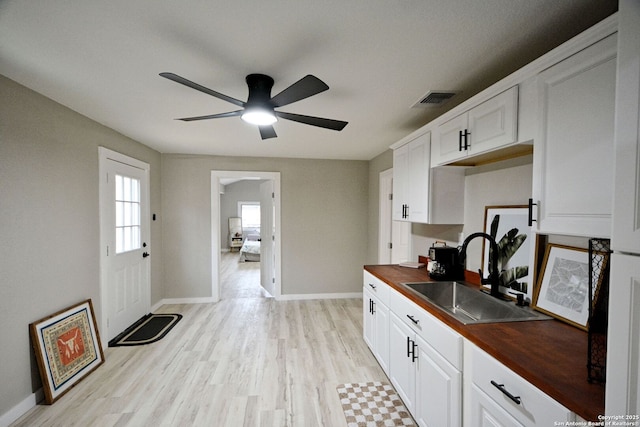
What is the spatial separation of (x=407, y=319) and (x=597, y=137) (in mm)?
1422

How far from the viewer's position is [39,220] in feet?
6.94

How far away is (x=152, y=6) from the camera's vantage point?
1.21 meters

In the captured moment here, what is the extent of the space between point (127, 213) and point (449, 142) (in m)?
3.56

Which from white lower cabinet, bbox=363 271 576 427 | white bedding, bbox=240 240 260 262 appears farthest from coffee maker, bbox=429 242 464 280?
white bedding, bbox=240 240 260 262

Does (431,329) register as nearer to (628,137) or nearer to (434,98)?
(628,137)

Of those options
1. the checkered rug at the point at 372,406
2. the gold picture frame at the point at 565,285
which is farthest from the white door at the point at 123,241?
the gold picture frame at the point at 565,285

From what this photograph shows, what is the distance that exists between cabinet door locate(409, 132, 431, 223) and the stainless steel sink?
1.85 feet

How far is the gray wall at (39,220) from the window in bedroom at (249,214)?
287 inches

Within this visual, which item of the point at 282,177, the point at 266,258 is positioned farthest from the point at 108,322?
the point at 282,177

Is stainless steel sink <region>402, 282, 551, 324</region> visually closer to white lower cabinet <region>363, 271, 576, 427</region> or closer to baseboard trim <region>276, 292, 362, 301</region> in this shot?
white lower cabinet <region>363, 271, 576, 427</region>

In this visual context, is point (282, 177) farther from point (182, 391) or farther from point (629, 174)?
point (629, 174)

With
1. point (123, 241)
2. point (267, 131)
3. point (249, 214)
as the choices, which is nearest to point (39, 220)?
point (123, 241)

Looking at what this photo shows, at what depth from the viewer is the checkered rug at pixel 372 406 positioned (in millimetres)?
1911

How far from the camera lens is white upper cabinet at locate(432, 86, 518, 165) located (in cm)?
150
